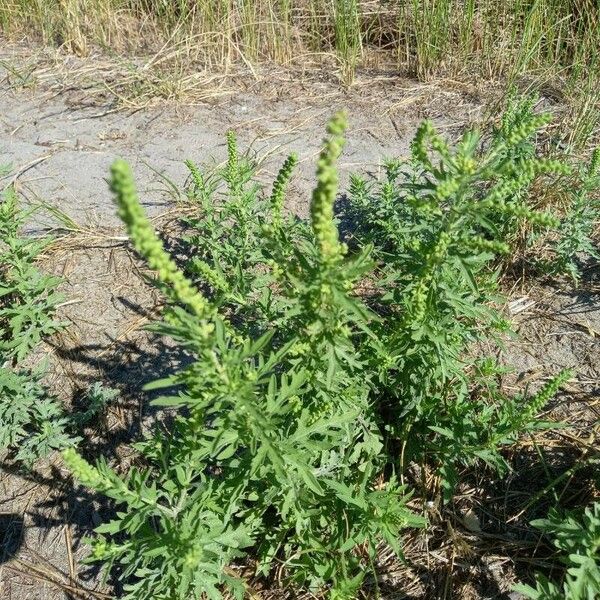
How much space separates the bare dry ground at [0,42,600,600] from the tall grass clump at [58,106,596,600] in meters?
0.20

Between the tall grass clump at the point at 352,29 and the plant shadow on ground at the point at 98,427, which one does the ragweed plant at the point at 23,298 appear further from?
the tall grass clump at the point at 352,29

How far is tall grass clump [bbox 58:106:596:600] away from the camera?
191 cm

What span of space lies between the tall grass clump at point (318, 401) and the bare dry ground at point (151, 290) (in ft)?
0.65

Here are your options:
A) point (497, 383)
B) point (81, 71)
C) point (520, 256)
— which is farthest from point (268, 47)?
point (497, 383)

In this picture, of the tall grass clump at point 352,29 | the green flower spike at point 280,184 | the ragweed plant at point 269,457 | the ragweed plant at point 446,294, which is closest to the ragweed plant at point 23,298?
the ragweed plant at point 269,457

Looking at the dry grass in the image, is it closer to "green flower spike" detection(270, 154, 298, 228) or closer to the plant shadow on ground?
the plant shadow on ground

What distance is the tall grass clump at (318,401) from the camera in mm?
1908

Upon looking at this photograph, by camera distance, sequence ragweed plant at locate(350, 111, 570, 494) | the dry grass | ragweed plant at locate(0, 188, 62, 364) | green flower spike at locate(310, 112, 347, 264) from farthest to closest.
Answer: the dry grass → ragweed plant at locate(0, 188, 62, 364) → ragweed plant at locate(350, 111, 570, 494) → green flower spike at locate(310, 112, 347, 264)

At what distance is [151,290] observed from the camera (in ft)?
12.2

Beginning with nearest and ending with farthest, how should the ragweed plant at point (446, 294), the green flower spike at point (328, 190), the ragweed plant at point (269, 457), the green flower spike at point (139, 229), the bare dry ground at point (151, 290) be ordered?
the green flower spike at point (139, 229) < the green flower spike at point (328, 190) < the ragweed plant at point (269, 457) < the ragweed plant at point (446, 294) < the bare dry ground at point (151, 290)

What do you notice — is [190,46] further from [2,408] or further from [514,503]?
[514,503]

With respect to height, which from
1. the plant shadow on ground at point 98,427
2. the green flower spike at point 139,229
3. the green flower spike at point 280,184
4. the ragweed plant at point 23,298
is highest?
the green flower spike at point 139,229

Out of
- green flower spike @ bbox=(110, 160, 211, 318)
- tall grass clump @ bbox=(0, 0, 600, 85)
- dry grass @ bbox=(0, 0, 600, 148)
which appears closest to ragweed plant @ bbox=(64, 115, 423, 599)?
green flower spike @ bbox=(110, 160, 211, 318)

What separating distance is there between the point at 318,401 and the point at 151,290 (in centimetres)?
170
